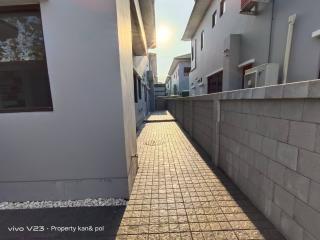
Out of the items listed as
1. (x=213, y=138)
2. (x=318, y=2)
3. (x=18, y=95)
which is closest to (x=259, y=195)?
(x=213, y=138)

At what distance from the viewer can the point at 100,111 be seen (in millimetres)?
2344

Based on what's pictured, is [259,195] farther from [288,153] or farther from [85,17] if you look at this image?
[85,17]

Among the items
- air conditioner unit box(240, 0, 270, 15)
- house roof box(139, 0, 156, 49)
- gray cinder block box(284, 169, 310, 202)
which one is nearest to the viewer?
gray cinder block box(284, 169, 310, 202)

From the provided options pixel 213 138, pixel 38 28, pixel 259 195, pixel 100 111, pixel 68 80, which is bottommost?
pixel 259 195

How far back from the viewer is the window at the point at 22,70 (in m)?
2.35

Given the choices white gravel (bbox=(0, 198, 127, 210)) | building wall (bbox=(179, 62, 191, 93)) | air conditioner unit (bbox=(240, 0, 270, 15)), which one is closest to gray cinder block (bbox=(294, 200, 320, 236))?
white gravel (bbox=(0, 198, 127, 210))

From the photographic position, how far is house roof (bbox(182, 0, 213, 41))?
9240 mm

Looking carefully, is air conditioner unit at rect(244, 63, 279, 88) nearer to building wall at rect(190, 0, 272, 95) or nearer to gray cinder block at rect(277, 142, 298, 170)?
building wall at rect(190, 0, 272, 95)

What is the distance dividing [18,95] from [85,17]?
1.36 meters

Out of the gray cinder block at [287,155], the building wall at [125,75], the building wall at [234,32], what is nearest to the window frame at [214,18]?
the building wall at [234,32]

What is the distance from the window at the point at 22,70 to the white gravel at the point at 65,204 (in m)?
1.30

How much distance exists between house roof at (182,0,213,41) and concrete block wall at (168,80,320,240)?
830cm

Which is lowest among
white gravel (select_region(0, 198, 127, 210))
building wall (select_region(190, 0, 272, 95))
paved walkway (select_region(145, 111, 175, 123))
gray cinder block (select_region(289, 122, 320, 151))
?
paved walkway (select_region(145, 111, 175, 123))

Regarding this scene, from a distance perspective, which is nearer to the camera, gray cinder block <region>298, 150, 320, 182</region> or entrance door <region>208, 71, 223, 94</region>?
gray cinder block <region>298, 150, 320, 182</region>
